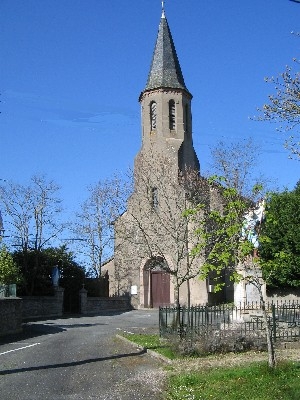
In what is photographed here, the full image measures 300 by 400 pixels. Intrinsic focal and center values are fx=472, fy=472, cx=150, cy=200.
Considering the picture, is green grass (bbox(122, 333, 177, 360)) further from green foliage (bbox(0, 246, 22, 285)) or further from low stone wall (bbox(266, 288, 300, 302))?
low stone wall (bbox(266, 288, 300, 302))

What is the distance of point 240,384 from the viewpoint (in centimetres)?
816

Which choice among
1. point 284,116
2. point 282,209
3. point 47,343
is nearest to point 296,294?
point 282,209

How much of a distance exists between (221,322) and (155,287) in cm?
2211

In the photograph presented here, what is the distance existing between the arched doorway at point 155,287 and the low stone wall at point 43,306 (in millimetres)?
6838

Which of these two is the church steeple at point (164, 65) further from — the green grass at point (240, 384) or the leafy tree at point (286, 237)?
the green grass at point (240, 384)

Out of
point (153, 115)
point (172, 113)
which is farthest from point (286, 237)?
point (153, 115)

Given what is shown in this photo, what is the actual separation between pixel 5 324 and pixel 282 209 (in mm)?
15304

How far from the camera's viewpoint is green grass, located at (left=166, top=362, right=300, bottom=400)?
7548mm

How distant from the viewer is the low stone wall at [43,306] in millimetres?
30347

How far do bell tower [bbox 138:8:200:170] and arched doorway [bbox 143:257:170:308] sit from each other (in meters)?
8.54

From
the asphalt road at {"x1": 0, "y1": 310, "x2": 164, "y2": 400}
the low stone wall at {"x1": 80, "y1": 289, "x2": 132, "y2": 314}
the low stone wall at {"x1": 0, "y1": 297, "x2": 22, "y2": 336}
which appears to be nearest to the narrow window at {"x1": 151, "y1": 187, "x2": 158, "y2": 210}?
the low stone wall at {"x1": 0, "y1": 297, "x2": 22, "y2": 336}

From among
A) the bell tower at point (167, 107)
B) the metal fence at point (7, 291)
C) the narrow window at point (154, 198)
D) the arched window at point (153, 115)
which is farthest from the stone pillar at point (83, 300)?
the arched window at point (153, 115)

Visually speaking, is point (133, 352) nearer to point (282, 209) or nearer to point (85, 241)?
point (282, 209)

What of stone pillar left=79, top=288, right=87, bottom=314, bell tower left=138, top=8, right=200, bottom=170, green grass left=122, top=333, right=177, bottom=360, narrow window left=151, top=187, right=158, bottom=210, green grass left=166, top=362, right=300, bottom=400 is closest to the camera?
green grass left=166, top=362, right=300, bottom=400
